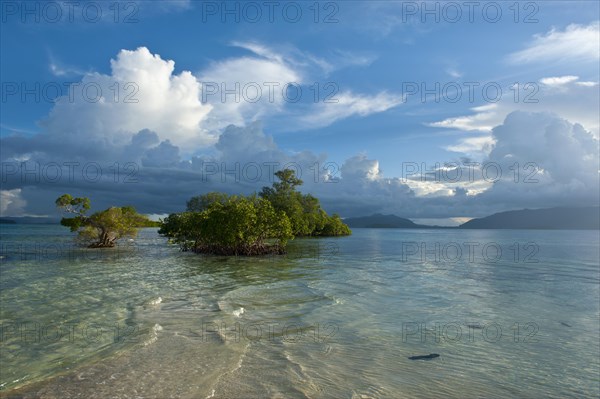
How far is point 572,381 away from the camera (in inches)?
430

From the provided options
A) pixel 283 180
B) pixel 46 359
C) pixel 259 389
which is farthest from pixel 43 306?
pixel 283 180

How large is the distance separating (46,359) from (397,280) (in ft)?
81.5

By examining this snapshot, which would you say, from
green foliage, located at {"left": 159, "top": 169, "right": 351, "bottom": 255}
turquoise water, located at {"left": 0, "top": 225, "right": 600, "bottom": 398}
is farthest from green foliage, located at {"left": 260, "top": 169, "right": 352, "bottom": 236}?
turquoise water, located at {"left": 0, "top": 225, "right": 600, "bottom": 398}

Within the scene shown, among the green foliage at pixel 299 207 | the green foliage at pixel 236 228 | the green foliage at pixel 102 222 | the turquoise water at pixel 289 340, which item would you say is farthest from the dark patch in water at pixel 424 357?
the green foliage at pixel 299 207

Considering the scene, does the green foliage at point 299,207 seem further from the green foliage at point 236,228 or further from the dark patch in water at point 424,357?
the dark patch in water at point 424,357

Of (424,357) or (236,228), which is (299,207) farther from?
(424,357)

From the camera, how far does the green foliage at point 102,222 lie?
5719 cm

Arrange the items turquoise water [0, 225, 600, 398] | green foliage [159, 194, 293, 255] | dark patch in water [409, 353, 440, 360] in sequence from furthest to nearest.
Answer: green foliage [159, 194, 293, 255]
dark patch in water [409, 353, 440, 360]
turquoise water [0, 225, 600, 398]

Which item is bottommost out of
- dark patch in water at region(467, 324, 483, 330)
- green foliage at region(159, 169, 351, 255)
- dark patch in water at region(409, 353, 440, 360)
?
dark patch in water at region(467, 324, 483, 330)

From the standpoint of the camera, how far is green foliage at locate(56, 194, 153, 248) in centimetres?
5719

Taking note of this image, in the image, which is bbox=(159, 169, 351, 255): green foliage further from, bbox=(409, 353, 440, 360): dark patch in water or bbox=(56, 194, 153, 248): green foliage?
bbox=(409, 353, 440, 360): dark patch in water

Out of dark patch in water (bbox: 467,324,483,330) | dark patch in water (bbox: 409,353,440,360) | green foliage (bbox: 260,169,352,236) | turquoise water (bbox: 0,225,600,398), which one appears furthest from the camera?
green foliage (bbox: 260,169,352,236)

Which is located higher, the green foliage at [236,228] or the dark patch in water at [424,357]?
the green foliage at [236,228]

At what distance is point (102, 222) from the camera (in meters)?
59.2
